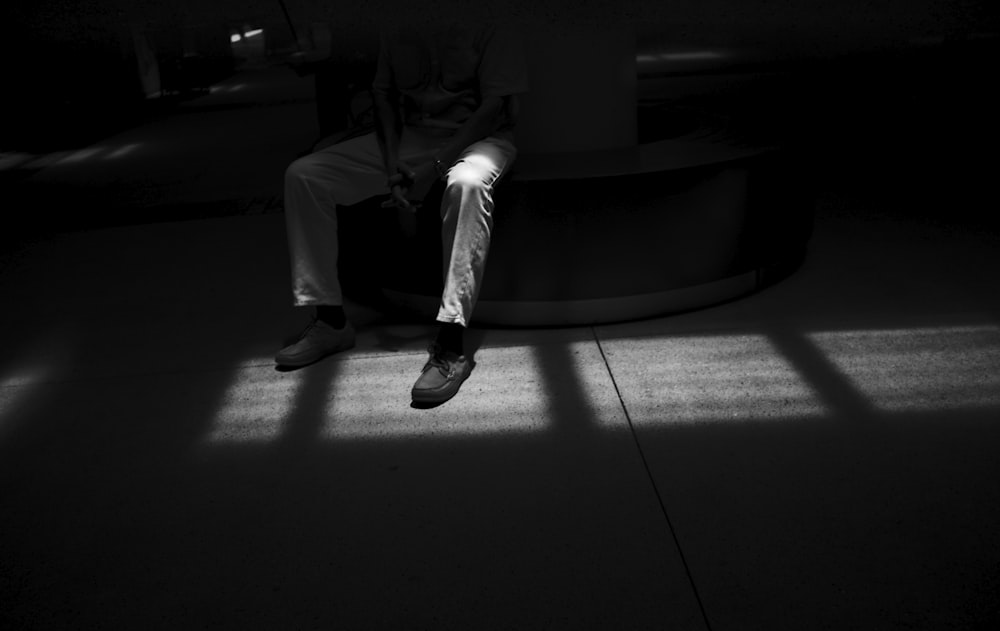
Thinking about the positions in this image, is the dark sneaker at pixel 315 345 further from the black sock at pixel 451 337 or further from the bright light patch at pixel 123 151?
the bright light patch at pixel 123 151

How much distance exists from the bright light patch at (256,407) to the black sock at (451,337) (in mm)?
516

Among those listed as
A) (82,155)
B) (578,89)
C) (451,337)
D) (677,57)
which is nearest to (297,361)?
(451,337)

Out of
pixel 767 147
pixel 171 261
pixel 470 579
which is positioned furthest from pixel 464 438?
pixel 171 261

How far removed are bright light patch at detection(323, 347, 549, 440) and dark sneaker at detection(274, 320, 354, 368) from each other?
104 millimetres

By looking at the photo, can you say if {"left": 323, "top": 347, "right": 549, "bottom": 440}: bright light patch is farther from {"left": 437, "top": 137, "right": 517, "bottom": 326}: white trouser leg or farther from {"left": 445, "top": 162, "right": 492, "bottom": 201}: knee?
{"left": 445, "top": 162, "right": 492, "bottom": 201}: knee

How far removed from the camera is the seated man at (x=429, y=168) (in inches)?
107

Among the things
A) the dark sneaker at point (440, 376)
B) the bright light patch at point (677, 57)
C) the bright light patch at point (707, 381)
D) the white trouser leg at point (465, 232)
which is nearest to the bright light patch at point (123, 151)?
the white trouser leg at point (465, 232)

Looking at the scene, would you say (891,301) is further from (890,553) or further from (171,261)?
(171,261)

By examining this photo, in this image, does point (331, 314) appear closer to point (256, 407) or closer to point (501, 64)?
point (256, 407)

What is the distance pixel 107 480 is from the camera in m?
2.23

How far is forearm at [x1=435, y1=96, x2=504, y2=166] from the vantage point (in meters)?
2.88

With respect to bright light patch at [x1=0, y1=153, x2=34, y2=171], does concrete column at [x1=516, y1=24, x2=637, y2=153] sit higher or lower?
higher

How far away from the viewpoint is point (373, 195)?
3.15 meters

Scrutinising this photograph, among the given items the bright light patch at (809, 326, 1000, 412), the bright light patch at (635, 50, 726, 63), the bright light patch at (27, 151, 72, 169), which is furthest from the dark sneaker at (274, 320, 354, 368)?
the bright light patch at (635, 50, 726, 63)
